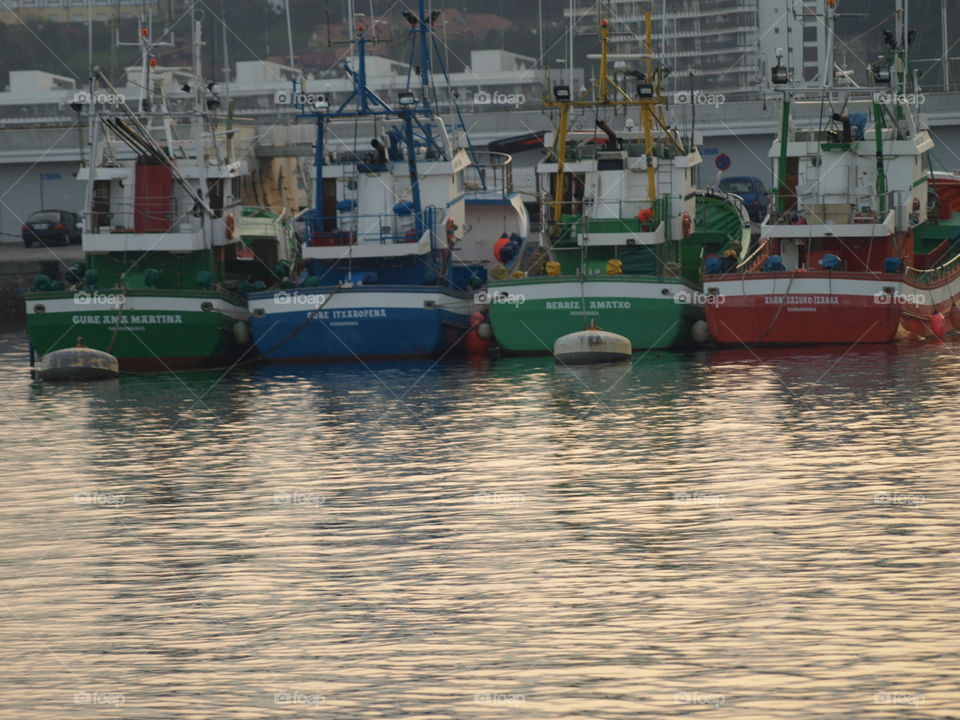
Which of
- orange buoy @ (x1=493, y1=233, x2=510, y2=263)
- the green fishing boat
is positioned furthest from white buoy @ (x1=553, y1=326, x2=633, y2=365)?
orange buoy @ (x1=493, y1=233, x2=510, y2=263)

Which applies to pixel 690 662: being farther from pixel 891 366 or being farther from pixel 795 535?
pixel 891 366

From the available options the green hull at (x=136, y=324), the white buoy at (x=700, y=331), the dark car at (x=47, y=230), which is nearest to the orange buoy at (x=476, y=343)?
the white buoy at (x=700, y=331)

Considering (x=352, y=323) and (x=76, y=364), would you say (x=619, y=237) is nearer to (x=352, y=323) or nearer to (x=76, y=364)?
(x=352, y=323)

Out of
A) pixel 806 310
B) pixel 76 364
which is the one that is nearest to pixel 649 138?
pixel 806 310

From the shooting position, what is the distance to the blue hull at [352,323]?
37.4 meters

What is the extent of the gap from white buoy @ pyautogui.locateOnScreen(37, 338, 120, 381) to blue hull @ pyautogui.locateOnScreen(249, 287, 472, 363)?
11.8 feet

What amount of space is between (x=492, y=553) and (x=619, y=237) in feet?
67.1

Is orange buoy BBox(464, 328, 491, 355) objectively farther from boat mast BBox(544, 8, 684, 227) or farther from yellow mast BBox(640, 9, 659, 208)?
yellow mast BBox(640, 9, 659, 208)

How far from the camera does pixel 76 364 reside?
36.1 meters

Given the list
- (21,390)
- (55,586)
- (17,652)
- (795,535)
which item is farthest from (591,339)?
(17,652)

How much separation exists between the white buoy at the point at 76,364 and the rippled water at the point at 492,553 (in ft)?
10.3

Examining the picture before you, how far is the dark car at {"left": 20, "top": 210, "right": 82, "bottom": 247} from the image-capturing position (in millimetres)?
61791

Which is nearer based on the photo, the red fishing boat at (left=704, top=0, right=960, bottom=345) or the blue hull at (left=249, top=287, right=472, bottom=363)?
the red fishing boat at (left=704, top=0, right=960, bottom=345)

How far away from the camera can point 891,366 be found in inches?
1345
